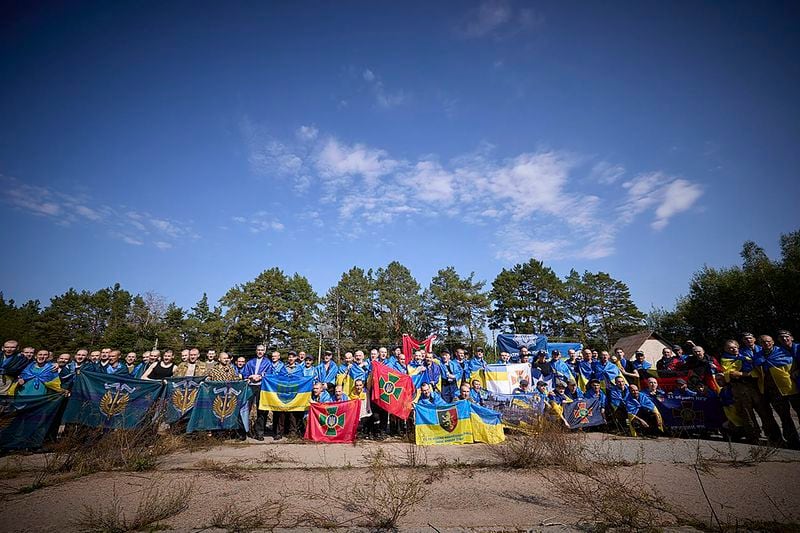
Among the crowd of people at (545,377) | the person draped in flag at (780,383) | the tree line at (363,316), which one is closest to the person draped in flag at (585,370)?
the crowd of people at (545,377)

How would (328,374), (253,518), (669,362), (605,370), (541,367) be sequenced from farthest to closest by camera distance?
(541,367) → (328,374) → (669,362) → (605,370) → (253,518)

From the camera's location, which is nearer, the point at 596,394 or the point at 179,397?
the point at 179,397

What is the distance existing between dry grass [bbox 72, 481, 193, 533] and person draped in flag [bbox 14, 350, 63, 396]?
5.63 m

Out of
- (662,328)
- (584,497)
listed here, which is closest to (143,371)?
(584,497)

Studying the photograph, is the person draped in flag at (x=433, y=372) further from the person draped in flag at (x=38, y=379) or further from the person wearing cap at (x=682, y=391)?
the person draped in flag at (x=38, y=379)

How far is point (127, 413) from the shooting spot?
845cm

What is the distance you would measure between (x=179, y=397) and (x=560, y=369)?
10.8 metres

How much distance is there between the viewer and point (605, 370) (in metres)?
10.5

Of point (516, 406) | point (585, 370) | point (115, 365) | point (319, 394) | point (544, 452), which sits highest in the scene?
point (115, 365)

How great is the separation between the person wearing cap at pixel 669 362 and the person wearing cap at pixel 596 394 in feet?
7.01

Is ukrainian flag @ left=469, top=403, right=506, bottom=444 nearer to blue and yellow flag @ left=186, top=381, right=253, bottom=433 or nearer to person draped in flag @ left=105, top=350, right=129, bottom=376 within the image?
blue and yellow flag @ left=186, top=381, right=253, bottom=433

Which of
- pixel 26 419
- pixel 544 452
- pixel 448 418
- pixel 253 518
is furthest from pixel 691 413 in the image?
pixel 26 419

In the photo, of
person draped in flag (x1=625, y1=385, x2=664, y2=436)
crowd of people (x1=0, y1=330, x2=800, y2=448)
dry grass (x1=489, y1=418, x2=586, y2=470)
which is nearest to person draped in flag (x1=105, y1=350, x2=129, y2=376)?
crowd of people (x1=0, y1=330, x2=800, y2=448)

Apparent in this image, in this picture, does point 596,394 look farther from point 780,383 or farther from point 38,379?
point 38,379
